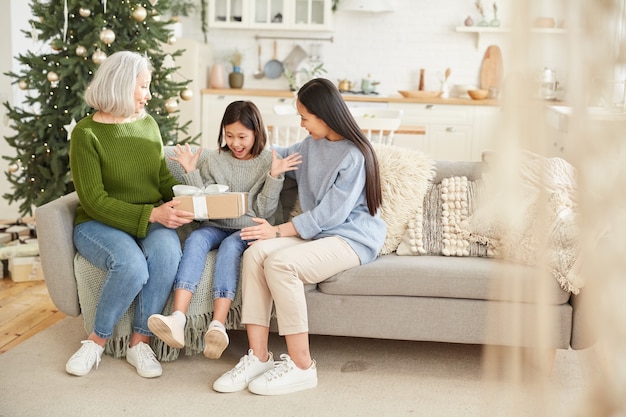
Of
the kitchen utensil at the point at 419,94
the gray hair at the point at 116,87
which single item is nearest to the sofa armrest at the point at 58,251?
the gray hair at the point at 116,87

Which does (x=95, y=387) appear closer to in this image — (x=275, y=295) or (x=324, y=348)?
(x=275, y=295)

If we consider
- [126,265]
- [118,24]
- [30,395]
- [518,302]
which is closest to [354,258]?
[126,265]

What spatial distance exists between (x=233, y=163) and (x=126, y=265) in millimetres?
624

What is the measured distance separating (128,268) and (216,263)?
1.04ft

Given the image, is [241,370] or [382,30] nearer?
[241,370]

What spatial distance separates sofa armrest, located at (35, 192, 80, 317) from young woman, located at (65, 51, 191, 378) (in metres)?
0.05

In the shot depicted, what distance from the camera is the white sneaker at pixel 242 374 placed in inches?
107

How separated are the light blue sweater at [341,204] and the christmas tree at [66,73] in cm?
130

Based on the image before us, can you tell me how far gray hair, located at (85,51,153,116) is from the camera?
2.96m

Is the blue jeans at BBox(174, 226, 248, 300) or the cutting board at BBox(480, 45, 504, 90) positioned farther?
the cutting board at BBox(480, 45, 504, 90)

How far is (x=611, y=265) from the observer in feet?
1.31

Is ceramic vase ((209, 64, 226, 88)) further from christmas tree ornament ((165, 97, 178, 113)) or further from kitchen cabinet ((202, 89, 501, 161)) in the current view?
christmas tree ornament ((165, 97, 178, 113))

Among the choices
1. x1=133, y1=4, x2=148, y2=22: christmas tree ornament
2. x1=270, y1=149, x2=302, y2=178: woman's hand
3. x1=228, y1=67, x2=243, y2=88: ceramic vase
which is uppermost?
x1=133, y1=4, x2=148, y2=22: christmas tree ornament

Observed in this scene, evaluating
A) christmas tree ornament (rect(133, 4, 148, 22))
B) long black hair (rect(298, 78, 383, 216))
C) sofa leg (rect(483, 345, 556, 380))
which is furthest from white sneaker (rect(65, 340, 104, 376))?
sofa leg (rect(483, 345, 556, 380))
